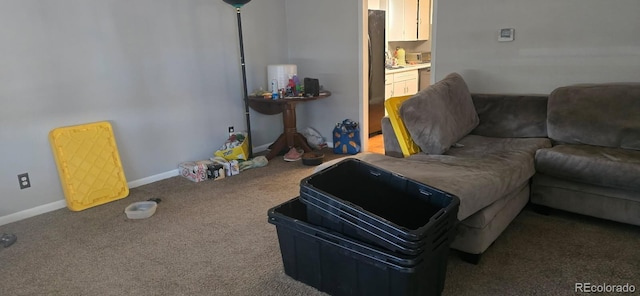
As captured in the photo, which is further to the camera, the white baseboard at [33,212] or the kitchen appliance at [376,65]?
the kitchen appliance at [376,65]

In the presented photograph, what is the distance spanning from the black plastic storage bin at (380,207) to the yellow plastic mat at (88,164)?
7.34 ft

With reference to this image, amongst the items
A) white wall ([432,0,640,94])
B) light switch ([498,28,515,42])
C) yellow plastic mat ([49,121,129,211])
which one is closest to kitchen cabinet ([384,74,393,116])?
white wall ([432,0,640,94])

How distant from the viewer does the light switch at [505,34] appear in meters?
3.38

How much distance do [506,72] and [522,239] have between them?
165 centimetres

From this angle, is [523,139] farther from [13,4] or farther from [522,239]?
[13,4]

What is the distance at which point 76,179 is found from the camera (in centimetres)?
318

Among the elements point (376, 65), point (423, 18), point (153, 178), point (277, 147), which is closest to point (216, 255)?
point (153, 178)

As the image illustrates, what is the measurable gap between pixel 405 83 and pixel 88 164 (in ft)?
13.2

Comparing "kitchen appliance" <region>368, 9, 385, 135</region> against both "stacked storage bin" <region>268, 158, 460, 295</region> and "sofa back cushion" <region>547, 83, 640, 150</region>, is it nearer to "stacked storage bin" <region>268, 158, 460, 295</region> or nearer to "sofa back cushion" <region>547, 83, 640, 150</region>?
"sofa back cushion" <region>547, 83, 640, 150</region>

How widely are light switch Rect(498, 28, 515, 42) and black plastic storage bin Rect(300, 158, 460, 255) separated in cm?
215

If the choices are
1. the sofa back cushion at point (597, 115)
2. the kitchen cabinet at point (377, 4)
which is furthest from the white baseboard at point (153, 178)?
the sofa back cushion at point (597, 115)

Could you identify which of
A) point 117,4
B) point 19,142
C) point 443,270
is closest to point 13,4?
point 117,4

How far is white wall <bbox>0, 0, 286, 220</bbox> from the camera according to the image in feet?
9.68

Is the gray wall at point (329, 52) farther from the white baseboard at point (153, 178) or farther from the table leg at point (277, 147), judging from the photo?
the white baseboard at point (153, 178)
